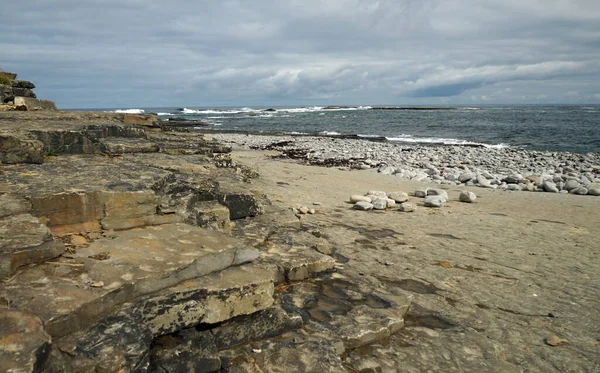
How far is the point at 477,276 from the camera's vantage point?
14.8ft

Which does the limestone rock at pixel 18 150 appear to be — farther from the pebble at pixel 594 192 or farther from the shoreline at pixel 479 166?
the pebble at pixel 594 192

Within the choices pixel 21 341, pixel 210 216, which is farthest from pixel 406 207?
pixel 21 341

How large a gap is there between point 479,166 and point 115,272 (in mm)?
15839

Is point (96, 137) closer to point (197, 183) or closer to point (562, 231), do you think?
point (197, 183)

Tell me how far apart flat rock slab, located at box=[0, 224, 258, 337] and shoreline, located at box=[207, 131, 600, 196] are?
1004cm

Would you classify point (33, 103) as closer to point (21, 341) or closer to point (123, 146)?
point (123, 146)

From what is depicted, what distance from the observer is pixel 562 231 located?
6648 millimetres

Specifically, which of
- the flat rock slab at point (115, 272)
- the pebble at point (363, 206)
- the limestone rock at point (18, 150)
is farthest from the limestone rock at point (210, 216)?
the pebble at point (363, 206)

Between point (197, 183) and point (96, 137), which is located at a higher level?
point (96, 137)

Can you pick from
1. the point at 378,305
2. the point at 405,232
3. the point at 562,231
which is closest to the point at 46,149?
the point at 378,305

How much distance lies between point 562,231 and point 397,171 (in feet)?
22.3

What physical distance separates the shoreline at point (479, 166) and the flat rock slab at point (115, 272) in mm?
10037

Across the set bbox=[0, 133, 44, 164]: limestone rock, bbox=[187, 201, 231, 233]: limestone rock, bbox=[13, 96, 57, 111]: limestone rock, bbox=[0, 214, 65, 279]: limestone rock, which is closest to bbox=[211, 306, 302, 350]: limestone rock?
bbox=[0, 214, 65, 279]: limestone rock

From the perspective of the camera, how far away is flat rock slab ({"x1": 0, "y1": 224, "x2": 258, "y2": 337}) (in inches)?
81.3
